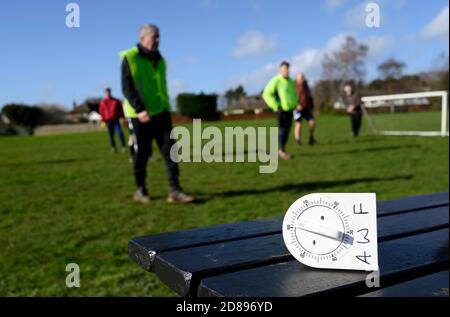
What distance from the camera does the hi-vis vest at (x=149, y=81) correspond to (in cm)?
299

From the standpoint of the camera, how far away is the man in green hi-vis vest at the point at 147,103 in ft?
9.80

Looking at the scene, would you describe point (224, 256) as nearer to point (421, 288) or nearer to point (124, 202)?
point (421, 288)

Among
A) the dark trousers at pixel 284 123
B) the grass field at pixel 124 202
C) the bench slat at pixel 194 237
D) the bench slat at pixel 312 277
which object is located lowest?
the grass field at pixel 124 202

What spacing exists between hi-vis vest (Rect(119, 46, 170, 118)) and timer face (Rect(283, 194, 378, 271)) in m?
2.56

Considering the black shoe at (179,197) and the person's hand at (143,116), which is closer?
the person's hand at (143,116)

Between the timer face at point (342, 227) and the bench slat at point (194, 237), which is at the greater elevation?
the timer face at point (342, 227)

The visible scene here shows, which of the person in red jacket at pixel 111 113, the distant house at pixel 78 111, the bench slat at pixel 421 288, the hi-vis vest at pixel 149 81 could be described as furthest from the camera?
the person in red jacket at pixel 111 113

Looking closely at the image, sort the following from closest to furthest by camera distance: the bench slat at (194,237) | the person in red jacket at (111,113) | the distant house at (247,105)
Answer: the bench slat at (194,237), the distant house at (247,105), the person in red jacket at (111,113)

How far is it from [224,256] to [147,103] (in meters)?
2.52

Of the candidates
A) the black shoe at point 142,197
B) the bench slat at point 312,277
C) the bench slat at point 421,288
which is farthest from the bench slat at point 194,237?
the black shoe at point 142,197

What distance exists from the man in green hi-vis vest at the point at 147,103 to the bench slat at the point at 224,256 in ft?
7.29

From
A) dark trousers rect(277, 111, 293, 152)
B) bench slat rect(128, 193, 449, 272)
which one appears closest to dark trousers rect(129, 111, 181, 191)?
dark trousers rect(277, 111, 293, 152)

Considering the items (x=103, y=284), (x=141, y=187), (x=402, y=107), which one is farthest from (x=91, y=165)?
(x=402, y=107)

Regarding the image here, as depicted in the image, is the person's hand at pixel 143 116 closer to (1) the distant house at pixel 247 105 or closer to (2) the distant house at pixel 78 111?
(2) the distant house at pixel 78 111
